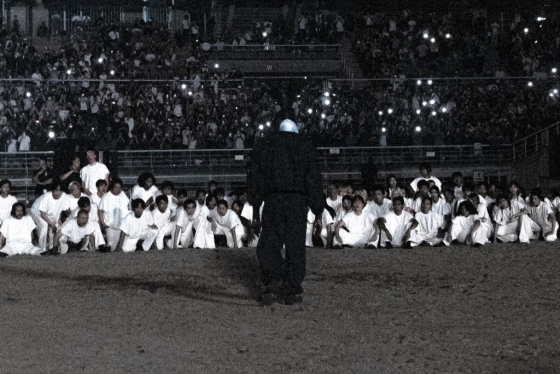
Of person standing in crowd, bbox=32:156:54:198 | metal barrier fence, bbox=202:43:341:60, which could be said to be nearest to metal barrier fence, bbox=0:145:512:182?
person standing in crowd, bbox=32:156:54:198

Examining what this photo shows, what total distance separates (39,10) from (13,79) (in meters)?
9.19

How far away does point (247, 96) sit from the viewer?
96.1 feet

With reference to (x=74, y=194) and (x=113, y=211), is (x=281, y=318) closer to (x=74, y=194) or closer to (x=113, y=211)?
(x=113, y=211)

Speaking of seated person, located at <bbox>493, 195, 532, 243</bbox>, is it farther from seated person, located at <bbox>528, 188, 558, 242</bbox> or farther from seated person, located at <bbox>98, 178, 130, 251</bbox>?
seated person, located at <bbox>98, 178, 130, 251</bbox>

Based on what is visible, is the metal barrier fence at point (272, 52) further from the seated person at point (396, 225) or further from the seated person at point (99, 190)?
the seated person at point (396, 225)

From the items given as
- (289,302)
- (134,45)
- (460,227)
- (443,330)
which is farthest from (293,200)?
(134,45)

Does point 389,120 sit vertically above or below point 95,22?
below

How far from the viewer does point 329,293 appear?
1109cm

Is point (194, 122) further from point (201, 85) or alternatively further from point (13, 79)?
point (13, 79)

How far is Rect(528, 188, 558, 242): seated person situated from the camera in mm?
17859

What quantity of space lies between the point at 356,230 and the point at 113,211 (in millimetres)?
4220

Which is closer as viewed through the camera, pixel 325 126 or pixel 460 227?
pixel 460 227

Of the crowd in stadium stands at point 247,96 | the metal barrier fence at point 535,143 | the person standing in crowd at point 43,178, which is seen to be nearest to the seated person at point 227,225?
the person standing in crowd at point 43,178

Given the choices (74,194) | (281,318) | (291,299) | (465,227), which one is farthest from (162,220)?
(281,318)
